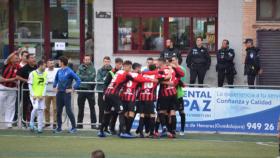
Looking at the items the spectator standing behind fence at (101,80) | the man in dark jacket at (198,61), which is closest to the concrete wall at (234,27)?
the man in dark jacket at (198,61)

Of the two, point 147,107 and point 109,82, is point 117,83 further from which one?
point 147,107

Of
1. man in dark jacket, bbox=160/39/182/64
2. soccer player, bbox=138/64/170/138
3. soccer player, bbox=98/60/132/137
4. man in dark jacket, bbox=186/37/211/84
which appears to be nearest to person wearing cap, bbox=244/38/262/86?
man in dark jacket, bbox=186/37/211/84

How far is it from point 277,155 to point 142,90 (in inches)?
154

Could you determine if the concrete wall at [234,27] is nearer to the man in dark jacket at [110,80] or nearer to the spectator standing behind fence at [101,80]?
the spectator standing behind fence at [101,80]

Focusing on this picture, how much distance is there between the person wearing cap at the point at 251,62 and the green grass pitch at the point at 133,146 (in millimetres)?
5293

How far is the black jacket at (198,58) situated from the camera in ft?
83.5

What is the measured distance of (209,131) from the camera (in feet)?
67.1

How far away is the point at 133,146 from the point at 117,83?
185 cm

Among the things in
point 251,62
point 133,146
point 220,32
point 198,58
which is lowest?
point 133,146

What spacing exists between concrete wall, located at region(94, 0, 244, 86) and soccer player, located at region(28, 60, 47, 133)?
663cm

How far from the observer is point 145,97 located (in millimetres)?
19094

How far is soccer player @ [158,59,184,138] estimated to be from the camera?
19.2m

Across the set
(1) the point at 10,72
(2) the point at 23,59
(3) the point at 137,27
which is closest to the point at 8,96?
(1) the point at 10,72

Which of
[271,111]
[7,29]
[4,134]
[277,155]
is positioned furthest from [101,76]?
[7,29]
